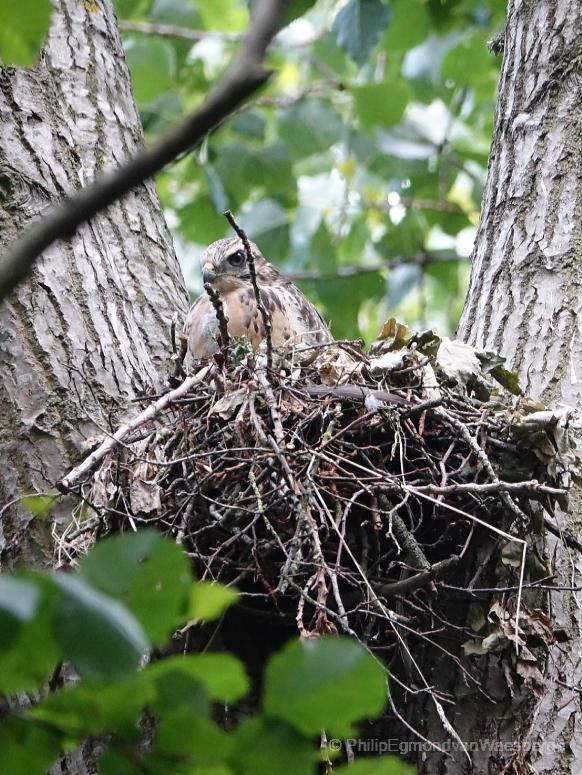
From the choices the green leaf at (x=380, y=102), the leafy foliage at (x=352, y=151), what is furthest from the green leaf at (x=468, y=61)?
the green leaf at (x=380, y=102)

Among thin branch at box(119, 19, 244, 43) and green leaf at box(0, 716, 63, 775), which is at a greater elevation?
thin branch at box(119, 19, 244, 43)

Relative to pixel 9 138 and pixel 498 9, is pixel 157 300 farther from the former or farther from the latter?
pixel 498 9

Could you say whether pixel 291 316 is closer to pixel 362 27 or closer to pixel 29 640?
pixel 362 27

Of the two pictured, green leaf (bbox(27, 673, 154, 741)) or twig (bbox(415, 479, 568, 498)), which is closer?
green leaf (bbox(27, 673, 154, 741))

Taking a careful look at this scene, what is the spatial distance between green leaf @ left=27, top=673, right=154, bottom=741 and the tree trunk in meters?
1.75

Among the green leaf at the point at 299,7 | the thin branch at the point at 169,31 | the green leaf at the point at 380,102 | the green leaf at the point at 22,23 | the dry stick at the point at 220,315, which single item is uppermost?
the thin branch at the point at 169,31

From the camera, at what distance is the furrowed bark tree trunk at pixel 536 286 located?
2.61 meters

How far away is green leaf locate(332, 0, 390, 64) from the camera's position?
5.18m

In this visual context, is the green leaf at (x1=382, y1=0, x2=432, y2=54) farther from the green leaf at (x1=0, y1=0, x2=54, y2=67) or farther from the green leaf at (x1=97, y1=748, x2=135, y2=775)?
the green leaf at (x1=97, y1=748, x2=135, y2=775)

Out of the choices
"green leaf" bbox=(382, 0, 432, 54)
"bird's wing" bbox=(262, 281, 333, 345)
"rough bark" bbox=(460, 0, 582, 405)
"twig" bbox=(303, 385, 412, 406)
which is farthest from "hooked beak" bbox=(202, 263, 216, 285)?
"green leaf" bbox=(382, 0, 432, 54)

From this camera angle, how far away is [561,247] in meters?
3.49

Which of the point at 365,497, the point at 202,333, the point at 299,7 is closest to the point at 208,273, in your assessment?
the point at 202,333

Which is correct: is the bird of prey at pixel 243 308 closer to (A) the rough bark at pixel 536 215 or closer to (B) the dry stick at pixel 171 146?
(A) the rough bark at pixel 536 215

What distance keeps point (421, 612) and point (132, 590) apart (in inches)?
67.0
